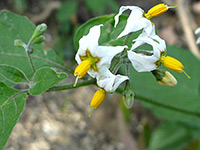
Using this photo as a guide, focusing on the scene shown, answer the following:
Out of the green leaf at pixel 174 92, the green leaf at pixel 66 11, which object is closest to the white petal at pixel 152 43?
the green leaf at pixel 174 92

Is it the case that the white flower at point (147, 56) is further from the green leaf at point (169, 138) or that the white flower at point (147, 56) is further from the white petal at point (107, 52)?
the green leaf at point (169, 138)

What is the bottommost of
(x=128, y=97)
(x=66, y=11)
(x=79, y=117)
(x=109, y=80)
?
(x=79, y=117)

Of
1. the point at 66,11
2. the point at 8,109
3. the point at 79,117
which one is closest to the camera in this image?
the point at 8,109

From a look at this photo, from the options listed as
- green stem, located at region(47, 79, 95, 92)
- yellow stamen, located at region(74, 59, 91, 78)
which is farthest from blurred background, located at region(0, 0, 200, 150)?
yellow stamen, located at region(74, 59, 91, 78)

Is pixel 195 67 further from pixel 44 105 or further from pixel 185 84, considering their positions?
pixel 44 105

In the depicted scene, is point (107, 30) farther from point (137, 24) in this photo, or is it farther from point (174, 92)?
point (174, 92)

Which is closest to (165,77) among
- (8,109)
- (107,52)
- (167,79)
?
(167,79)

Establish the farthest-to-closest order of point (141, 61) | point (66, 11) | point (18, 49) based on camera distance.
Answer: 1. point (66, 11)
2. point (18, 49)
3. point (141, 61)
